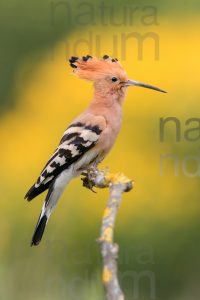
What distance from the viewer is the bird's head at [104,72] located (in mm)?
2484

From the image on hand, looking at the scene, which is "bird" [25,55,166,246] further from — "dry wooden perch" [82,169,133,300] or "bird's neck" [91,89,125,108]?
"dry wooden perch" [82,169,133,300]

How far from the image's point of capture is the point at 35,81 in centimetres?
480

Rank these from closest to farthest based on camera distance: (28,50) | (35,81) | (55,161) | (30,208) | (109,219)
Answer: (109,219), (55,161), (30,208), (35,81), (28,50)

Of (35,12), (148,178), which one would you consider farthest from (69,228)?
(35,12)

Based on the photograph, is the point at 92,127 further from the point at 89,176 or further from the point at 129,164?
the point at 129,164

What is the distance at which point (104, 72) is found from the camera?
251 cm

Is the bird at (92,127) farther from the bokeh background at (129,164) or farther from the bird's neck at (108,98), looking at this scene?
the bokeh background at (129,164)

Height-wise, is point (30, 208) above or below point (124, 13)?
below

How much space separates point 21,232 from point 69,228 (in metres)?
0.21

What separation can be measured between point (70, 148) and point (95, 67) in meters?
0.26

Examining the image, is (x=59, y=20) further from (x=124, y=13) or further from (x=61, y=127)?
(x=61, y=127)

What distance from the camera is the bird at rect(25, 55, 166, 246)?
2379mm

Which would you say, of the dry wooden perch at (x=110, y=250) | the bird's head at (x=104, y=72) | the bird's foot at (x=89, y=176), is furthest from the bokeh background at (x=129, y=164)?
the dry wooden perch at (x=110, y=250)

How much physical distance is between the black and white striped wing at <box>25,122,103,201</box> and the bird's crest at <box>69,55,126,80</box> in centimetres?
15
